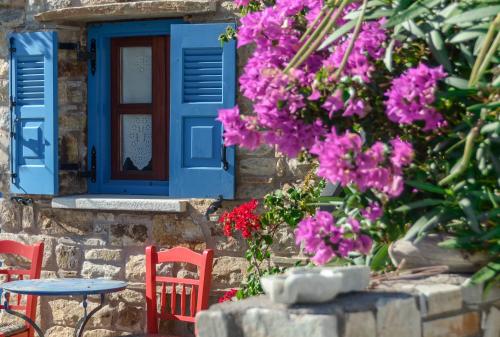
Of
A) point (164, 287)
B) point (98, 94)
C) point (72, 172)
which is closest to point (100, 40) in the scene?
point (98, 94)

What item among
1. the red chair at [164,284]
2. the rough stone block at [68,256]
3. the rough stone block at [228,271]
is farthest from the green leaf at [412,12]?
the rough stone block at [68,256]

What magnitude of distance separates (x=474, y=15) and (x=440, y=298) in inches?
35.9

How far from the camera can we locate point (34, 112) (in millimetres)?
7160

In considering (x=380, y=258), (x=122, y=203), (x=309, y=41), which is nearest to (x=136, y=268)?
(x=122, y=203)

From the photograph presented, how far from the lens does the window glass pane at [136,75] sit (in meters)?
Result: 7.22

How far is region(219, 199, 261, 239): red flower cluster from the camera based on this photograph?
19.8ft

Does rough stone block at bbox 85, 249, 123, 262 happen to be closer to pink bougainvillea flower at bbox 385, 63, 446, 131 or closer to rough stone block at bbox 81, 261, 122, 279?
rough stone block at bbox 81, 261, 122, 279

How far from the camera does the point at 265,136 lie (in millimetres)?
3566

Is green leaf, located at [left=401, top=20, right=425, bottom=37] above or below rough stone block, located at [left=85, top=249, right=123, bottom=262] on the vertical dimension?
above

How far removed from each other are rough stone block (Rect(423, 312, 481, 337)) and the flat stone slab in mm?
298

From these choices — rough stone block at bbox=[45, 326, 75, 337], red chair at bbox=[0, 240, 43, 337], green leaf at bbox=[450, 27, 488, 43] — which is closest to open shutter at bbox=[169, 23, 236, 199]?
red chair at bbox=[0, 240, 43, 337]

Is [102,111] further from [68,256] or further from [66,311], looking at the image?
[66,311]

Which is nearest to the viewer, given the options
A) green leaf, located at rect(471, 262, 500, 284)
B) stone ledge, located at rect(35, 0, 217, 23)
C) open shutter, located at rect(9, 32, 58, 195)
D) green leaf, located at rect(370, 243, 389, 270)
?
green leaf, located at rect(471, 262, 500, 284)

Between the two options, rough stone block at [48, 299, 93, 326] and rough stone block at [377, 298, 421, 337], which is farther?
rough stone block at [48, 299, 93, 326]
